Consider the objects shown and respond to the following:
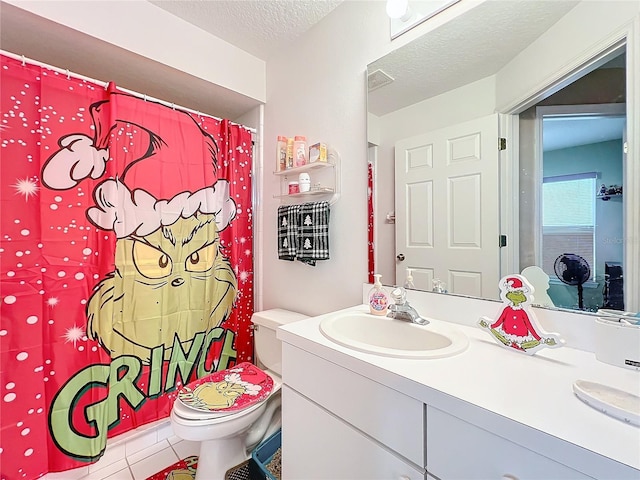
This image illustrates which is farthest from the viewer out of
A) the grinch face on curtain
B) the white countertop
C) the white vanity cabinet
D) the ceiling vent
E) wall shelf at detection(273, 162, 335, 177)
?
wall shelf at detection(273, 162, 335, 177)

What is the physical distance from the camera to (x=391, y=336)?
3.67ft

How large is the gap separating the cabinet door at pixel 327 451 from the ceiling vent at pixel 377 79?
136cm

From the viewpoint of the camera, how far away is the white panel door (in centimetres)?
104

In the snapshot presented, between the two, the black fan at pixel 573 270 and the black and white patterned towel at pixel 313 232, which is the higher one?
the black and white patterned towel at pixel 313 232

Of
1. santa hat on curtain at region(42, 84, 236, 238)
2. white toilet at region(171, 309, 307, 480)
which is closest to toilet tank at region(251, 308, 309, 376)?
white toilet at region(171, 309, 307, 480)

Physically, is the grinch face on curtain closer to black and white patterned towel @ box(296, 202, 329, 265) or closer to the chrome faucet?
black and white patterned towel @ box(296, 202, 329, 265)

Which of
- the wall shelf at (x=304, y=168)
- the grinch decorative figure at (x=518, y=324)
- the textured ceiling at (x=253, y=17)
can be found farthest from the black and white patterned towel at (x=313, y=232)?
the textured ceiling at (x=253, y=17)

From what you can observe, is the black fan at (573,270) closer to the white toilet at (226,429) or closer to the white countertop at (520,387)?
the white countertop at (520,387)

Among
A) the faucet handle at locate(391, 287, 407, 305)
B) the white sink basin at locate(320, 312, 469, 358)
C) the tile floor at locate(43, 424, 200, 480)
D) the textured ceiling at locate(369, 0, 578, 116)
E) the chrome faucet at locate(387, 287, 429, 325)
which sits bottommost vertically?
the tile floor at locate(43, 424, 200, 480)

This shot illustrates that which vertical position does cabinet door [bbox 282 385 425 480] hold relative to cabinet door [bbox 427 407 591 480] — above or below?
below

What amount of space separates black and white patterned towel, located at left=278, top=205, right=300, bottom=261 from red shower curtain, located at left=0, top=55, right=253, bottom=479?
370 mm

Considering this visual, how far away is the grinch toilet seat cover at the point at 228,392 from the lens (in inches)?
47.0

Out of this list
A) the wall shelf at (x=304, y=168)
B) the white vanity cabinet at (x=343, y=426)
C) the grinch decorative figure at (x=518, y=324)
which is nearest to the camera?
the white vanity cabinet at (x=343, y=426)

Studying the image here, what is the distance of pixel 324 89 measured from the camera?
1.60 metres
